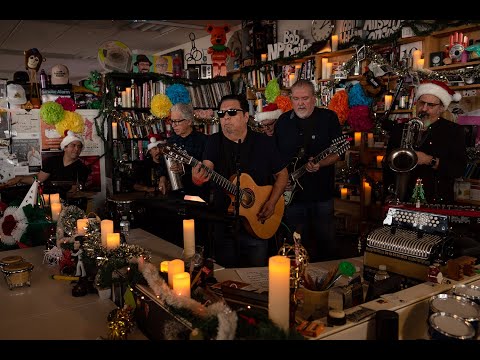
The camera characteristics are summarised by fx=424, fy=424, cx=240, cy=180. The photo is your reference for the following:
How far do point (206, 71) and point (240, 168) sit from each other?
454 centimetres

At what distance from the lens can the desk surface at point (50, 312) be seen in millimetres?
1412

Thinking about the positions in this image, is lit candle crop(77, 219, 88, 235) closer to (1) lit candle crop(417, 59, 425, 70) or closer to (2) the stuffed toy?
(1) lit candle crop(417, 59, 425, 70)

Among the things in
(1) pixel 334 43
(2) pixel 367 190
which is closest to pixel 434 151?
(2) pixel 367 190

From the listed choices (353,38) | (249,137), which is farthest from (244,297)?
(353,38)

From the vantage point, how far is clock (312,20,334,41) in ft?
18.1

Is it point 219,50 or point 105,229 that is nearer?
point 105,229

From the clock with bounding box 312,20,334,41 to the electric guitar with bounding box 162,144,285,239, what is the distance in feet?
11.3

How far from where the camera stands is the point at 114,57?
6043 millimetres

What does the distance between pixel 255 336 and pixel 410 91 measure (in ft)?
14.3

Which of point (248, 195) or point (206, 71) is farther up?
point (206, 71)

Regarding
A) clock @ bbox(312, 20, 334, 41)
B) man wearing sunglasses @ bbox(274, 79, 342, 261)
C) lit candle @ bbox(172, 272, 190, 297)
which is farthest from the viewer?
clock @ bbox(312, 20, 334, 41)

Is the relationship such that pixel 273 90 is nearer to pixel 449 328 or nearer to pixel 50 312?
pixel 50 312

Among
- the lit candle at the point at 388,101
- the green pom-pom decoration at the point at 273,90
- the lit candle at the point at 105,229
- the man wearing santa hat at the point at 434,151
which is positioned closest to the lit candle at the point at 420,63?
the lit candle at the point at 388,101

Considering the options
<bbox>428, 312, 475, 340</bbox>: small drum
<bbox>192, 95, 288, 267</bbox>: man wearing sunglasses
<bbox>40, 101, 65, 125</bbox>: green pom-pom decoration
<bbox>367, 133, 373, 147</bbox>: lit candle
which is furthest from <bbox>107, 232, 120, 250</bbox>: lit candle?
<bbox>367, 133, 373, 147</bbox>: lit candle
